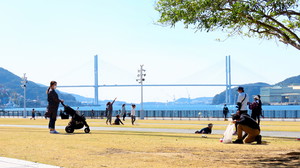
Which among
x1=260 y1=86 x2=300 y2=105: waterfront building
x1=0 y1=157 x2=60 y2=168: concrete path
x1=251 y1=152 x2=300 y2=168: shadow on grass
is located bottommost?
x1=251 y1=152 x2=300 y2=168: shadow on grass

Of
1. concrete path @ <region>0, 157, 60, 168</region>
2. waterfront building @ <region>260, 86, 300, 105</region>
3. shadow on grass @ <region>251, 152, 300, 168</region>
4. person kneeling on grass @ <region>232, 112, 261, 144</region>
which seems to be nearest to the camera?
concrete path @ <region>0, 157, 60, 168</region>

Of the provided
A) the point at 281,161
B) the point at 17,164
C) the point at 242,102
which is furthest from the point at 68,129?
the point at 281,161

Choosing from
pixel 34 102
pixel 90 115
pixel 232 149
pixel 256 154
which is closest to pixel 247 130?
pixel 232 149

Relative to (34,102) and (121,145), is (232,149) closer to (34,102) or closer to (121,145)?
(121,145)

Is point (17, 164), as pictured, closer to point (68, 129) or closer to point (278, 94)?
point (68, 129)

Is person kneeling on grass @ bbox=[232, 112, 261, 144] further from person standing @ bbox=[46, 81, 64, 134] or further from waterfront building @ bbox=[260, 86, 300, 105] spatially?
waterfront building @ bbox=[260, 86, 300, 105]

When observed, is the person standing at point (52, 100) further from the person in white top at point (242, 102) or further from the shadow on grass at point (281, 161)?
the shadow on grass at point (281, 161)

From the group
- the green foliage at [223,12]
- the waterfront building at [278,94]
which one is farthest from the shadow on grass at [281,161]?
the waterfront building at [278,94]

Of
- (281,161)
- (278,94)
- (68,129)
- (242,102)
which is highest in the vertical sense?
(278,94)

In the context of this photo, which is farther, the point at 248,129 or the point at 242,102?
the point at 242,102

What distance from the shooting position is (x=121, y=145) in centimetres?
1201

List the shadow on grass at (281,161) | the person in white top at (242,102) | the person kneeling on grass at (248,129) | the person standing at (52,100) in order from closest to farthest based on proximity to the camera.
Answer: the shadow on grass at (281,161), the person kneeling on grass at (248,129), the person in white top at (242,102), the person standing at (52,100)

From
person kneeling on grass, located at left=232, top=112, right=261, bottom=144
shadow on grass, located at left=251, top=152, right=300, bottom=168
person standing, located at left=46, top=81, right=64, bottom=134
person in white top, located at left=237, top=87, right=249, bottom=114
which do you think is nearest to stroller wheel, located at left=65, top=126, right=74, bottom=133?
person standing, located at left=46, top=81, right=64, bottom=134

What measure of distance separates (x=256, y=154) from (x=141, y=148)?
2.58 metres
